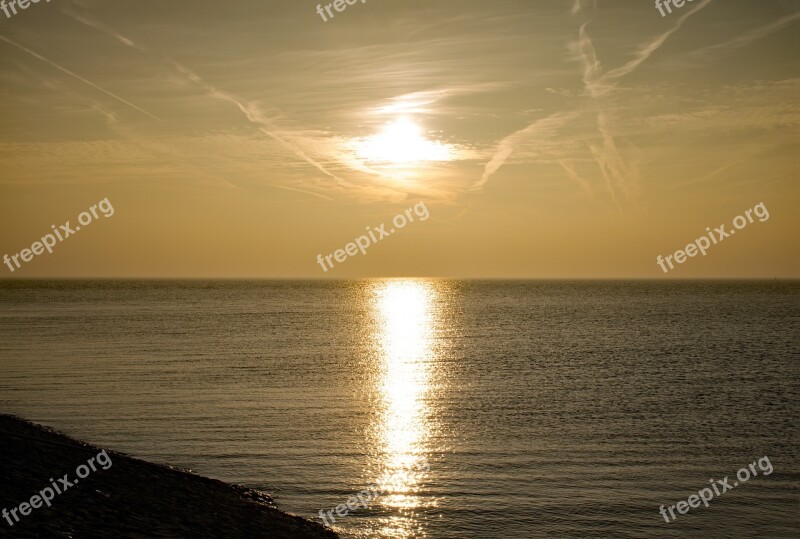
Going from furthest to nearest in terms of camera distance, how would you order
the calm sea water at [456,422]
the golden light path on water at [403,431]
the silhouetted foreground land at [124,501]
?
the calm sea water at [456,422] < the golden light path on water at [403,431] < the silhouetted foreground land at [124,501]

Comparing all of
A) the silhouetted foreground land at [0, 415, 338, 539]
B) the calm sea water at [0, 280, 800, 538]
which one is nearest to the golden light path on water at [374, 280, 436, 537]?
the calm sea water at [0, 280, 800, 538]

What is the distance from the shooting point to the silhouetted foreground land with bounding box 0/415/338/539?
17.8 metres

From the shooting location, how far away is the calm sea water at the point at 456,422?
24594 mm

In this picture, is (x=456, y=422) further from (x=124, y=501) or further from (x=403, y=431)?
(x=124, y=501)

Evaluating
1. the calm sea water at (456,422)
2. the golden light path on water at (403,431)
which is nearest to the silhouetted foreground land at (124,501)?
the calm sea water at (456,422)

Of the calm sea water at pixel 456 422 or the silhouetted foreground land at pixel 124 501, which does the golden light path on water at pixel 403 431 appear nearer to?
the calm sea water at pixel 456 422

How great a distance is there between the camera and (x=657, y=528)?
23.0 meters

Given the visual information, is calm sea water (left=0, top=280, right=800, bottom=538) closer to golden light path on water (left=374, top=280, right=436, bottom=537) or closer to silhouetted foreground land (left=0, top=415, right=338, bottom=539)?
golden light path on water (left=374, top=280, right=436, bottom=537)

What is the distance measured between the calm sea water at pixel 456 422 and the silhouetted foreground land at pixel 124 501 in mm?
2589

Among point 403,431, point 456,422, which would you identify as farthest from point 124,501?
point 456,422

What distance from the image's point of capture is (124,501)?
20.2m

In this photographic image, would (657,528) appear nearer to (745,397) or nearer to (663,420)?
(663,420)

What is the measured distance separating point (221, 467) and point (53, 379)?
92.5ft

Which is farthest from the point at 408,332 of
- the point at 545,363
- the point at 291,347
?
the point at 545,363
